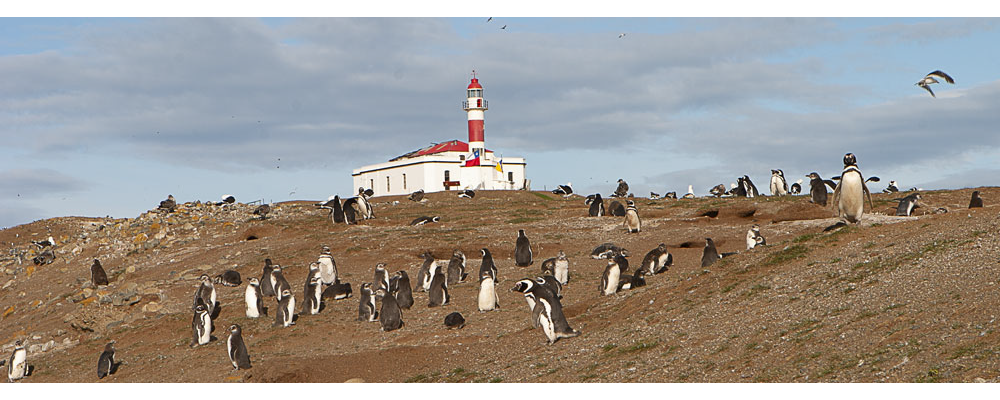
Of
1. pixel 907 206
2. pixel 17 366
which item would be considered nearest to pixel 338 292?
pixel 17 366

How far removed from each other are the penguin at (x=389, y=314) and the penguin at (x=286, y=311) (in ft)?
7.86

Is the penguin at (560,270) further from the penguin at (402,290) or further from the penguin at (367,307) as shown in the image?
the penguin at (367,307)

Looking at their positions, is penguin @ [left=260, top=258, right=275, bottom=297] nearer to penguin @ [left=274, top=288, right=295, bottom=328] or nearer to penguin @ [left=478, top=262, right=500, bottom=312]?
penguin @ [left=274, top=288, right=295, bottom=328]

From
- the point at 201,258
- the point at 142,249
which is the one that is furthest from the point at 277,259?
the point at 142,249

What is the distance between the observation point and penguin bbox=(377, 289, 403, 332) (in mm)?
17516

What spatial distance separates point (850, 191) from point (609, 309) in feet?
21.1

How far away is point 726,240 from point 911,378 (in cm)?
1786

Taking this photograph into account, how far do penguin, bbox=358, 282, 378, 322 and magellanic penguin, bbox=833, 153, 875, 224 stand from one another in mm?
10317

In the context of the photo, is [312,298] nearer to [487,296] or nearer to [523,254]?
[487,296]

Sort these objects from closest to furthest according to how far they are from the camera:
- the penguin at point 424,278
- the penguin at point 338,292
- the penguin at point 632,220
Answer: the penguin at point 338,292, the penguin at point 424,278, the penguin at point 632,220

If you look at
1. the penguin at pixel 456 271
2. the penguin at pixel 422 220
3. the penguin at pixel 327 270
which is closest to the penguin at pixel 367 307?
the penguin at pixel 456 271

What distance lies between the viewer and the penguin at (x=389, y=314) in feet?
57.5

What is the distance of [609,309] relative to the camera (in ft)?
53.7
